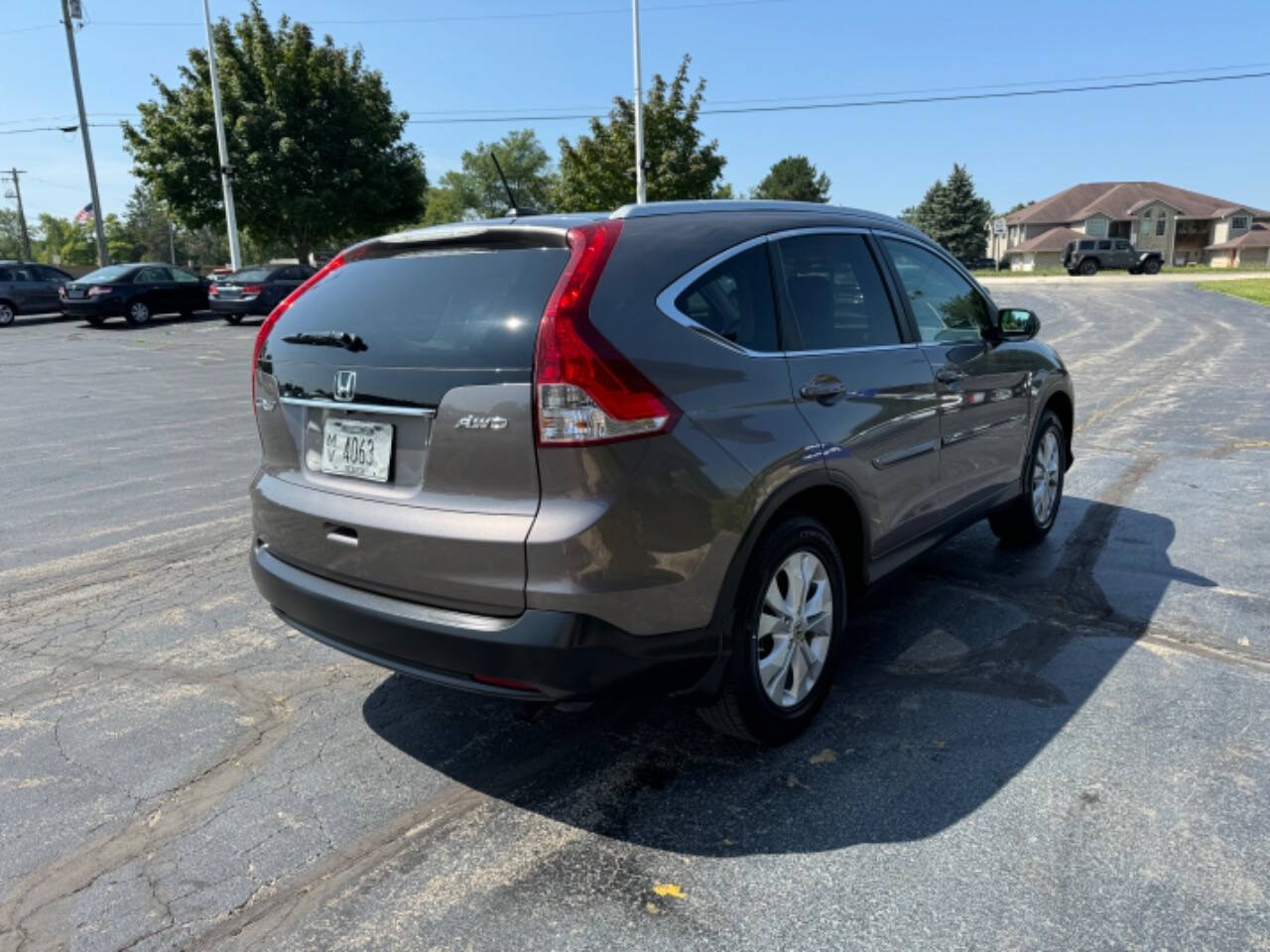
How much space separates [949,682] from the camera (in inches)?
144

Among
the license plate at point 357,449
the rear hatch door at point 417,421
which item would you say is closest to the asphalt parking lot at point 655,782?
the rear hatch door at point 417,421

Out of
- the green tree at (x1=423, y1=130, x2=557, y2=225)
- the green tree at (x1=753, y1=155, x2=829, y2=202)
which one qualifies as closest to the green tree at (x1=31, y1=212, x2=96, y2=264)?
the green tree at (x1=423, y1=130, x2=557, y2=225)

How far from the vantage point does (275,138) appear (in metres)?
34.2

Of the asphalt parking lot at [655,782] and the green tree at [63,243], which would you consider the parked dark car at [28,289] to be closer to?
the asphalt parking lot at [655,782]

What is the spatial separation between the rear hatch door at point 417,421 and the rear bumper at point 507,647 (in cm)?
6

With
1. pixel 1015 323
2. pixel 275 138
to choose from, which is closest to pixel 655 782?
pixel 1015 323

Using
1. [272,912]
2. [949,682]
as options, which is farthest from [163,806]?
[949,682]

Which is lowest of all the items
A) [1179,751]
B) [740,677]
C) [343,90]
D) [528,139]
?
[1179,751]

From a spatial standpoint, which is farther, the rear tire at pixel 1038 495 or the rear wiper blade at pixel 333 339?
the rear tire at pixel 1038 495

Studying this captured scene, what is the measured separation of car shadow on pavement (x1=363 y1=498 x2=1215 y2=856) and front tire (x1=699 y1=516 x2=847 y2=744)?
0.49ft

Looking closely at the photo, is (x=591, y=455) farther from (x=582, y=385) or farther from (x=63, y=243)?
(x=63, y=243)

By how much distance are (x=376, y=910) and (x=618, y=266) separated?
1.85 metres

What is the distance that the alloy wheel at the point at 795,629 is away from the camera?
9.98 feet

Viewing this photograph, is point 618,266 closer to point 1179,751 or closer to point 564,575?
point 564,575
